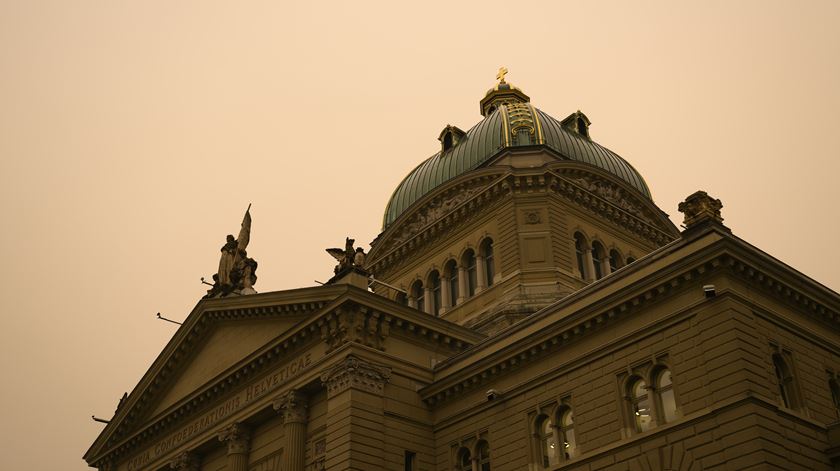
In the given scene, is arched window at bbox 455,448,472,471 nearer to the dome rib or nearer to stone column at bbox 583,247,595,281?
stone column at bbox 583,247,595,281

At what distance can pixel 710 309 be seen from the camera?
26.2m

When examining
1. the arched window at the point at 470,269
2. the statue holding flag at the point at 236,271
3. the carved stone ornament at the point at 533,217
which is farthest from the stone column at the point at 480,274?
the statue holding flag at the point at 236,271

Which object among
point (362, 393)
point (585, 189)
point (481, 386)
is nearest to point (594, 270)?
point (585, 189)

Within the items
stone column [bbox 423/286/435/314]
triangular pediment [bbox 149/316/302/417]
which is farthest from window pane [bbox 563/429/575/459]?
stone column [bbox 423/286/435/314]

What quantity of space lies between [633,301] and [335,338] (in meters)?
11.3

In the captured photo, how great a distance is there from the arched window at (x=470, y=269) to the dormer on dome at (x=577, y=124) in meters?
11.9

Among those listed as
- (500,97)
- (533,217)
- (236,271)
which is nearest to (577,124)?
(500,97)

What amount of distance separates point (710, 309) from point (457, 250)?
2421cm

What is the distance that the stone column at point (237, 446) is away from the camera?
37156 millimetres

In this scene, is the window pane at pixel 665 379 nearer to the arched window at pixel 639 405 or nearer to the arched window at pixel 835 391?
the arched window at pixel 639 405

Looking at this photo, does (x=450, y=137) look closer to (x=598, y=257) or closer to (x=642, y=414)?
(x=598, y=257)

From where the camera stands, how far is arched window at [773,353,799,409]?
1036 inches

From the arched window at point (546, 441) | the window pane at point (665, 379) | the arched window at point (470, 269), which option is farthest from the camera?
the arched window at point (470, 269)

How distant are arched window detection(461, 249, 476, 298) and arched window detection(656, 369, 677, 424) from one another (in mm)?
20734
